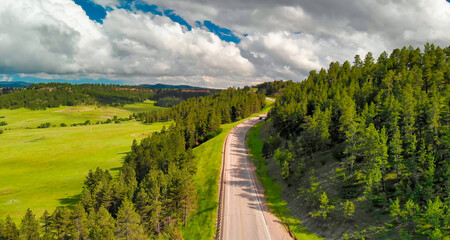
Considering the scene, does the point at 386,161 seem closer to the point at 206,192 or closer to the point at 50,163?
the point at 206,192

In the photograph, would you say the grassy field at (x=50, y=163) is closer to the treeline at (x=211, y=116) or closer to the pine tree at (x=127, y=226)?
the treeline at (x=211, y=116)

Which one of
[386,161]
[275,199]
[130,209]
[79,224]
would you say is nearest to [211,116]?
[275,199]

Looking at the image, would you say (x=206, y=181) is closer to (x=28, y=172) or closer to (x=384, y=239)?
(x=384, y=239)

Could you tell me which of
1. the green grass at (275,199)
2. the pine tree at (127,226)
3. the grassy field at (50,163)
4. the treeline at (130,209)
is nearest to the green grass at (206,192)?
the treeline at (130,209)

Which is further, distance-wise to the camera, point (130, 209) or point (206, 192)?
point (206, 192)

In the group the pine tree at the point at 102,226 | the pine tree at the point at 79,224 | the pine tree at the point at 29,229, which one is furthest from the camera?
the pine tree at the point at 79,224

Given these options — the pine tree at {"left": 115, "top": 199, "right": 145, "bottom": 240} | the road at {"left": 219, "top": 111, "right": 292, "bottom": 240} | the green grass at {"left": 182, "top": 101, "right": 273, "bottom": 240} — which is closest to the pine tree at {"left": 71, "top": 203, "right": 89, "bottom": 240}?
the pine tree at {"left": 115, "top": 199, "right": 145, "bottom": 240}
